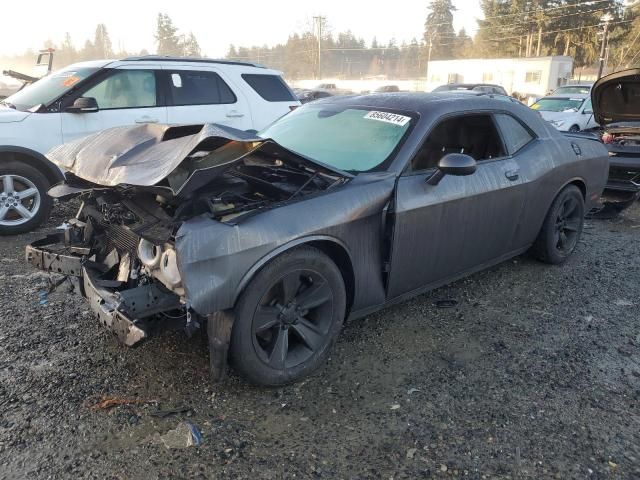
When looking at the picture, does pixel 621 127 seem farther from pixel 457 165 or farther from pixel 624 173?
pixel 457 165

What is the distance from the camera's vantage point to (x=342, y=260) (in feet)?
10.5

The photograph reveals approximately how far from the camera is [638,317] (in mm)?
4012

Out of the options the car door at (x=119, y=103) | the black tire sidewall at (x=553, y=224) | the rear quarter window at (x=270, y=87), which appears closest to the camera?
the black tire sidewall at (x=553, y=224)

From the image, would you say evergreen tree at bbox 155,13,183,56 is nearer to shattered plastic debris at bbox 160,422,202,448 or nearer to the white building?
the white building

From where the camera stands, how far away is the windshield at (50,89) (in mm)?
6004

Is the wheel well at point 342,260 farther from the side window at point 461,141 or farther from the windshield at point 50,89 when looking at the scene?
the windshield at point 50,89

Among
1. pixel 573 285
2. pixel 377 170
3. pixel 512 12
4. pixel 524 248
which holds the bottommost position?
pixel 573 285

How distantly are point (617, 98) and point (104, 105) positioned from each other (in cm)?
701

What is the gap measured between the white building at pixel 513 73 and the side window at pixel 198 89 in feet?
120

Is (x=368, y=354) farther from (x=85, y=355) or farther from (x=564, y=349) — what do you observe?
(x=85, y=355)

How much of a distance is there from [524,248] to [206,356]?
2.99 m

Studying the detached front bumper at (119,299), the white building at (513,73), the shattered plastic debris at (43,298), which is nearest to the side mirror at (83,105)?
the shattered plastic debris at (43,298)

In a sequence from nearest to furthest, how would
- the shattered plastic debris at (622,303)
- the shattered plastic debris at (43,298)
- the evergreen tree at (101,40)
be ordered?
the shattered plastic debris at (43,298)
the shattered plastic debris at (622,303)
the evergreen tree at (101,40)

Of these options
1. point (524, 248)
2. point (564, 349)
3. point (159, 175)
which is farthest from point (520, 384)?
point (159, 175)
